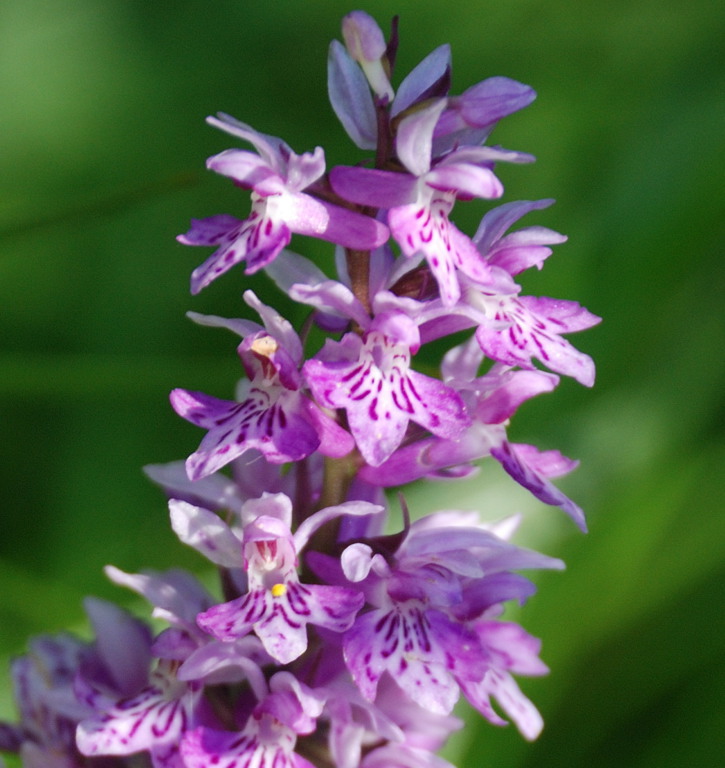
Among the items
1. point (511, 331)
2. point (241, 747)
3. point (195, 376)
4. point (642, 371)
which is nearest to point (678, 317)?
point (642, 371)

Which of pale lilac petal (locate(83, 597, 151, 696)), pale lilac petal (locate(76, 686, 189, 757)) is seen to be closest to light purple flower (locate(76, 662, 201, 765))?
pale lilac petal (locate(76, 686, 189, 757))

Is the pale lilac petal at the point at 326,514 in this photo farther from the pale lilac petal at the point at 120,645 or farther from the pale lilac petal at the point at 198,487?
the pale lilac petal at the point at 120,645

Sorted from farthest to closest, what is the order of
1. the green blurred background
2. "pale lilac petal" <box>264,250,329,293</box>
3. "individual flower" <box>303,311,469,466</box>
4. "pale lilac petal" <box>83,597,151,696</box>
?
the green blurred background, "pale lilac petal" <box>83,597,151,696</box>, "pale lilac petal" <box>264,250,329,293</box>, "individual flower" <box>303,311,469,466</box>

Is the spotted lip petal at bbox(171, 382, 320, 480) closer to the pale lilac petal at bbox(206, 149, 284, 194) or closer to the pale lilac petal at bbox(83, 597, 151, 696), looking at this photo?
the pale lilac petal at bbox(206, 149, 284, 194)

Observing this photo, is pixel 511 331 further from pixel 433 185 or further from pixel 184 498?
pixel 184 498

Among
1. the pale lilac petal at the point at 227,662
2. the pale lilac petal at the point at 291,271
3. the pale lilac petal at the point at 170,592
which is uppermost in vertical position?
the pale lilac petal at the point at 291,271

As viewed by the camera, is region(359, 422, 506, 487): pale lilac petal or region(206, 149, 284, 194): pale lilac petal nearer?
region(206, 149, 284, 194): pale lilac petal

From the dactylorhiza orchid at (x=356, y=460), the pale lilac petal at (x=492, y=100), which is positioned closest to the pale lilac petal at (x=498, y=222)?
the dactylorhiza orchid at (x=356, y=460)
